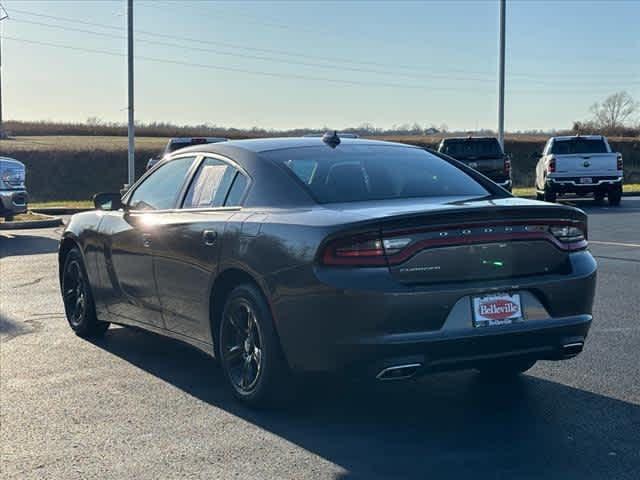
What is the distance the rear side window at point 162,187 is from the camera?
725 cm

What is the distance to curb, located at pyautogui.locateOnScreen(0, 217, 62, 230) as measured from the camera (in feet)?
66.1

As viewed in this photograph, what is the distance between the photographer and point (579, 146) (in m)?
27.6

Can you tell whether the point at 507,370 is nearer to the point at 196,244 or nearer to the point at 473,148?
the point at 196,244

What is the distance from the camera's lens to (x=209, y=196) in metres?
Answer: 6.77

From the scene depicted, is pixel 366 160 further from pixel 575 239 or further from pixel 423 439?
pixel 423 439

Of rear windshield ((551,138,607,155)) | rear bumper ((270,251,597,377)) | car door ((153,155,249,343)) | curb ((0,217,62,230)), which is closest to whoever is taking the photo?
rear bumper ((270,251,597,377))

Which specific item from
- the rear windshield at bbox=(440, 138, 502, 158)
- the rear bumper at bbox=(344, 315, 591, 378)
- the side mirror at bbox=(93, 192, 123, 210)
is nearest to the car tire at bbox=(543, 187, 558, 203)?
the rear windshield at bbox=(440, 138, 502, 158)

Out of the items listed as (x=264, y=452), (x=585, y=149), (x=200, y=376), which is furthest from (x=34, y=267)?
(x=585, y=149)

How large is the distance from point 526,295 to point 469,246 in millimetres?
445

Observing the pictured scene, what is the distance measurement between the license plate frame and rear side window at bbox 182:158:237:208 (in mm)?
1936

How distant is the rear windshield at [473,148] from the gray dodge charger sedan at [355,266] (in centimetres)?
2054

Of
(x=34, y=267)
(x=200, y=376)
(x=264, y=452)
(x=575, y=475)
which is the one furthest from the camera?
(x=34, y=267)

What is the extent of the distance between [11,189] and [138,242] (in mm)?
12006

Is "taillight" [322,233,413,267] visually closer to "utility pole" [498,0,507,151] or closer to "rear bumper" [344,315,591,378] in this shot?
"rear bumper" [344,315,591,378]
